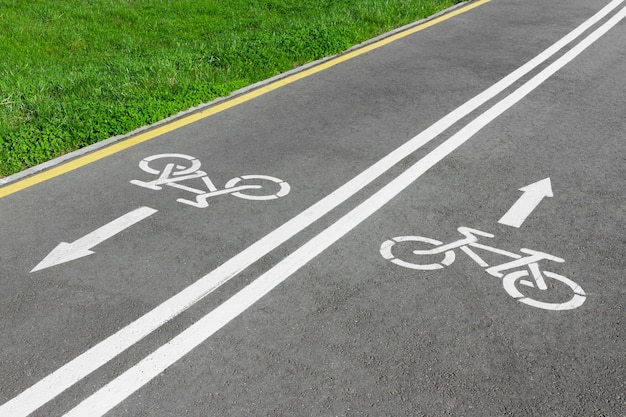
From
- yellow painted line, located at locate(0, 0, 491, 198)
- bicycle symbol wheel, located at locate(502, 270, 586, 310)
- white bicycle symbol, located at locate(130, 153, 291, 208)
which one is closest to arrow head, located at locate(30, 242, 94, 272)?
white bicycle symbol, located at locate(130, 153, 291, 208)

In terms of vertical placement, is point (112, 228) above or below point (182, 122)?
above

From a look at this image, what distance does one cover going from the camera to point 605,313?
5.81 meters

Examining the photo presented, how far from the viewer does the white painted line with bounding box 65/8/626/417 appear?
479 cm

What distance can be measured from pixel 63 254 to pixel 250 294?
1.61 metres

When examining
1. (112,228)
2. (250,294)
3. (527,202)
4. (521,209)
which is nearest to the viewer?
(250,294)

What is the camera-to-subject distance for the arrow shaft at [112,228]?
21.9 feet

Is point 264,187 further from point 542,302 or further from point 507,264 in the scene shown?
point 542,302

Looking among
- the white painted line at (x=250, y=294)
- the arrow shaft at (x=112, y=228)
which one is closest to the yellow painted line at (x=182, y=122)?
the arrow shaft at (x=112, y=228)

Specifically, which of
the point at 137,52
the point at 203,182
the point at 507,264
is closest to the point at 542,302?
the point at 507,264

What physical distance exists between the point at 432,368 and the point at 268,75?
7230 millimetres

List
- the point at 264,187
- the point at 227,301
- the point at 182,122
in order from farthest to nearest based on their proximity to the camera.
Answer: the point at 182,122, the point at 264,187, the point at 227,301

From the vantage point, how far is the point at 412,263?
21.1ft

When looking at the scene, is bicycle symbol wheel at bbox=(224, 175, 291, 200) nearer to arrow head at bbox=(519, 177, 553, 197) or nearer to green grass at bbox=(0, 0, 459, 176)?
green grass at bbox=(0, 0, 459, 176)

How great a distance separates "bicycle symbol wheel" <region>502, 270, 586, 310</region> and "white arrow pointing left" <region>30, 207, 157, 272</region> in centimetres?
310
